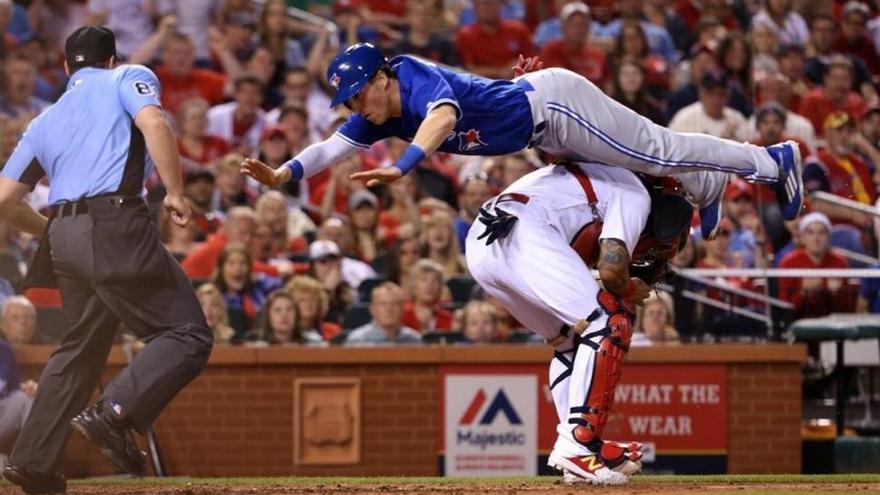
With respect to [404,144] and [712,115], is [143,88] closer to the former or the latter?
[712,115]

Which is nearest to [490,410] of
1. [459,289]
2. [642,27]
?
[459,289]

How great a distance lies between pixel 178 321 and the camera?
766cm

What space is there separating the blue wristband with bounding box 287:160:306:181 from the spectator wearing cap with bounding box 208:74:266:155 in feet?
22.8

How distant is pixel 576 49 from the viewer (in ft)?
49.9

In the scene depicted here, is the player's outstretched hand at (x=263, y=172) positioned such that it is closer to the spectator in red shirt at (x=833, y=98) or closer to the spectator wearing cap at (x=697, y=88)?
the spectator wearing cap at (x=697, y=88)

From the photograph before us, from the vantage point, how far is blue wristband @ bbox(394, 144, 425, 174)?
6729mm

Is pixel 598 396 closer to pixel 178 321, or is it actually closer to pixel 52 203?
pixel 178 321

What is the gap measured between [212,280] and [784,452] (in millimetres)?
4152

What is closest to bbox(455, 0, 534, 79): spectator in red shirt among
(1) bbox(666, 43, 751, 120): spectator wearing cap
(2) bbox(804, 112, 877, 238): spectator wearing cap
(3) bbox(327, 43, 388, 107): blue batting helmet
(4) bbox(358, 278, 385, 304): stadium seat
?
(1) bbox(666, 43, 751, 120): spectator wearing cap

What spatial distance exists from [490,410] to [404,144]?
11.3ft

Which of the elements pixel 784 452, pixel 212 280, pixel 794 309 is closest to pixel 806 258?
pixel 794 309

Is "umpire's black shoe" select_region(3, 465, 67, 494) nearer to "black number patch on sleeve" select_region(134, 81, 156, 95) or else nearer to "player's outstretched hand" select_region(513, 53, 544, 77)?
"black number patch on sleeve" select_region(134, 81, 156, 95)

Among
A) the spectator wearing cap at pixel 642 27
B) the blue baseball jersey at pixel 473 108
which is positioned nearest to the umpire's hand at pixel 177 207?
the blue baseball jersey at pixel 473 108

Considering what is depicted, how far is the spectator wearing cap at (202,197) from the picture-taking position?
43.2ft
